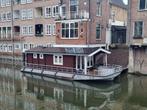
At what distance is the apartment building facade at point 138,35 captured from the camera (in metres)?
30.2

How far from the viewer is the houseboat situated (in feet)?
89.4

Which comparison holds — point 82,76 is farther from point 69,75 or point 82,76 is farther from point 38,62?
point 38,62

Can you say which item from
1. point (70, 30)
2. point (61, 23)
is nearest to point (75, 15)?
point (70, 30)

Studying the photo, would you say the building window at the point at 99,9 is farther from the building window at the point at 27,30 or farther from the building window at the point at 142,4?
the building window at the point at 27,30

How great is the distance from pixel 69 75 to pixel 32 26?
1920 centimetres

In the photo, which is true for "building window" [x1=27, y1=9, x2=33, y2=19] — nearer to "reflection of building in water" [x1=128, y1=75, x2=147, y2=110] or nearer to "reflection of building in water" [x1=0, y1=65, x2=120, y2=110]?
"reflection of building in water" [x1=0, y1=65, x2=120, y2=110]

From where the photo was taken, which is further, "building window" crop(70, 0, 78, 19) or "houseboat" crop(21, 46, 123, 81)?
"building window" crop(70, 0, 78, 19)

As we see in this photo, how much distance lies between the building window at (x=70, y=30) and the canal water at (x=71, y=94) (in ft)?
21.1

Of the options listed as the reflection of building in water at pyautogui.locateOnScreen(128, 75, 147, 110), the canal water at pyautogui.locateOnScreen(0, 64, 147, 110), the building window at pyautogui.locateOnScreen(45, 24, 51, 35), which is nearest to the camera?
the reflection of building in water at pyautogui.locateOnScreen(128, 75, 147, 110)

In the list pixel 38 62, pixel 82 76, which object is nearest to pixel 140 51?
pixel 82 76

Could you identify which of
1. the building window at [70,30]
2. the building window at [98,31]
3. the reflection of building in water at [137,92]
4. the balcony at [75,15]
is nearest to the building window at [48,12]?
the balcony at [75,15]

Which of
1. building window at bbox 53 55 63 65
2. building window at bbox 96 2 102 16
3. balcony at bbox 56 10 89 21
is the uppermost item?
building window at bbox 96 2 102 16

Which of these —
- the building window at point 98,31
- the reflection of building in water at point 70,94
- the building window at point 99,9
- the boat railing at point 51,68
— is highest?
the building window at point 99,9

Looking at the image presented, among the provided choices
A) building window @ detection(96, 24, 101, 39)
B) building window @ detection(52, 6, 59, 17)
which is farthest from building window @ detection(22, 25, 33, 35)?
building window @ detection(96, 24, 101, 39)
